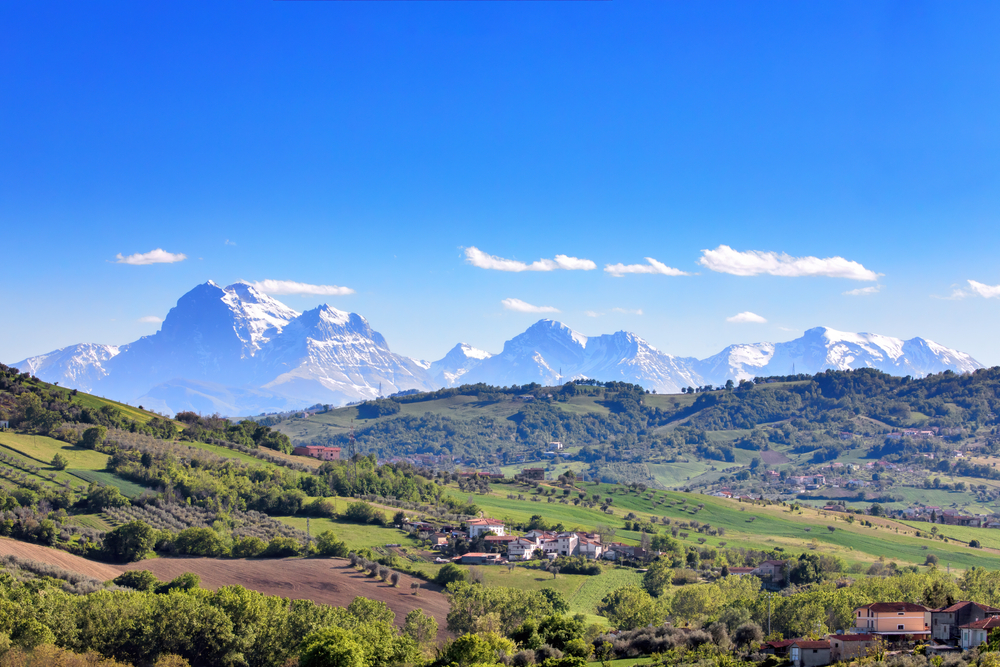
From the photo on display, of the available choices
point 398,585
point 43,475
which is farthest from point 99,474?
point 398,585

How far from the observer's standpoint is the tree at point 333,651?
4872cm

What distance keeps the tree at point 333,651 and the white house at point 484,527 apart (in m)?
52.7

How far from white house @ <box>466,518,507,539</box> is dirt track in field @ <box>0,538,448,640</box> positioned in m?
20.7

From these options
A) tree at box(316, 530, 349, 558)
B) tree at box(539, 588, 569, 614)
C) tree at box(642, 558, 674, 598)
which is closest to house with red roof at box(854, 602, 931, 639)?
tree at box(539, 588, 569, 614)

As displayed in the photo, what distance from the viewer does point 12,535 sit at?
79.1 meters

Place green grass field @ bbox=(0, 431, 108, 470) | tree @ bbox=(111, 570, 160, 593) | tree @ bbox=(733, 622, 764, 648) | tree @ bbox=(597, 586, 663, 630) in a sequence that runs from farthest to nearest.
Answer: green grass field @ bbox=(0, 431, 108, 470)
tree @ bbox=(111, 570, 160, 593)
tree @ bbox=(597, 586, 663, 630)
tree @ bbox=(733, 622, 764, 648)

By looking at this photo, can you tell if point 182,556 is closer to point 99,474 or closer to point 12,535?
point 12,535

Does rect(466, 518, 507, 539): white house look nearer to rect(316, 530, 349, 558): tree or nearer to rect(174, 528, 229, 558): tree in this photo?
rect(316, 530, 349, 558): tree

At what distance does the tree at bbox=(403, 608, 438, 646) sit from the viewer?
61688 mm

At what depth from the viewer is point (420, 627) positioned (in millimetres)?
63688

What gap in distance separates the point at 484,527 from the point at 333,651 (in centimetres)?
5848

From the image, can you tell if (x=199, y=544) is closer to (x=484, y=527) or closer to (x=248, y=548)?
(x=248, y=548)

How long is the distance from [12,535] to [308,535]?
94.8 feet

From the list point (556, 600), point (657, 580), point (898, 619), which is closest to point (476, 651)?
point (898, 619)
